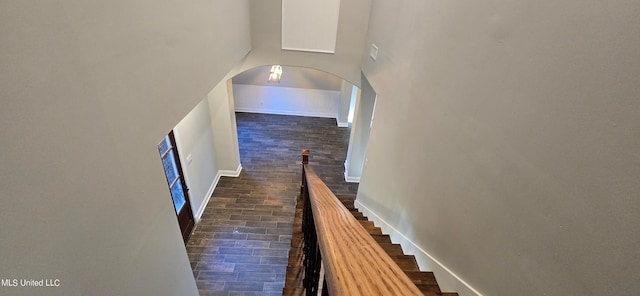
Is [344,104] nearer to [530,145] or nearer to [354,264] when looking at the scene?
[530,145]

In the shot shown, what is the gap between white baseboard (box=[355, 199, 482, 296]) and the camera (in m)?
1.48

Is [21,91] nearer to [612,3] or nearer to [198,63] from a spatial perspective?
[198,63]

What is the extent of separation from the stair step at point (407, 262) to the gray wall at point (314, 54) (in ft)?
10.6

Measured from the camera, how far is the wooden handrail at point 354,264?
2.04 ft

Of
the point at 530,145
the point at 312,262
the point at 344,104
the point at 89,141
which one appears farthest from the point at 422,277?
the point at 344,104

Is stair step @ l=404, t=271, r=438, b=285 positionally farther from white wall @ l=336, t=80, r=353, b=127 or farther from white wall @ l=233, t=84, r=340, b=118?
white wall @ l=233, t=84, r=340, b=118

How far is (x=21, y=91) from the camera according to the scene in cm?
82

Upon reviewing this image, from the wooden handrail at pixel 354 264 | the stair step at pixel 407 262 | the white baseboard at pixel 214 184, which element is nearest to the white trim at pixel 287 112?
the white baseboard at pixel 214 184

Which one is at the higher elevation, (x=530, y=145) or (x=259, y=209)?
(x=530, y=145)

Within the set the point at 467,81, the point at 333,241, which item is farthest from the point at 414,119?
the point at 333,241

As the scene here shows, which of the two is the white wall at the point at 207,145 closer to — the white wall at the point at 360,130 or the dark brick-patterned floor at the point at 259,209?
the dark brick-patterned floor at the point at 259,209

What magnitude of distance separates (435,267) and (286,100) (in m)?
7.42

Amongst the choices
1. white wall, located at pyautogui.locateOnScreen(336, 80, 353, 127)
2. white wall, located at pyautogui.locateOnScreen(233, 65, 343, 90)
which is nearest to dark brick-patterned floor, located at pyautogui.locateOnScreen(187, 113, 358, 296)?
white wall, located at pyautogui.locateOnScreen(336, 80, 353, 127)

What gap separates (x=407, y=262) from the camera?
2021 millimetres
